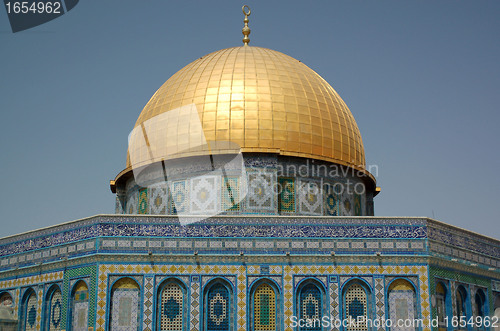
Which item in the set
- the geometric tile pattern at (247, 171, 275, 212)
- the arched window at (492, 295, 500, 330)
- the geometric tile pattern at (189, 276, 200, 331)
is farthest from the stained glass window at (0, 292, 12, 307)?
the arched window at (492, 295, 500, 330)

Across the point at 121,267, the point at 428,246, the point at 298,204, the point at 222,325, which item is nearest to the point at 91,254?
the point at 121,267

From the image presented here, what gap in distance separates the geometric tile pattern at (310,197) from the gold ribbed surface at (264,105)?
33.2 inches

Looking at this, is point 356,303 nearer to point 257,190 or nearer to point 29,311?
point 257,190

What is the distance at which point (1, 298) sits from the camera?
19375 mm

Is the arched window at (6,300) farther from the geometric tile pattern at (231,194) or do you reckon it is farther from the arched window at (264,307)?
the arched window at (264,307)

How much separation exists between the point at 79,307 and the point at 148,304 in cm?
172

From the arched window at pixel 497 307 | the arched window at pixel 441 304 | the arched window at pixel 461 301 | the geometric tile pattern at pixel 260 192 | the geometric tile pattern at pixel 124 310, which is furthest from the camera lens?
the geometric tile pattern at pixel 260 192

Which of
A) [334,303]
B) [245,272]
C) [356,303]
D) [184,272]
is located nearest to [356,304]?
[356,303]

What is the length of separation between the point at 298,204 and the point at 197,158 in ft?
10.3

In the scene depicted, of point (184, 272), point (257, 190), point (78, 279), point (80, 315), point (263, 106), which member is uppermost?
point (263, 106)

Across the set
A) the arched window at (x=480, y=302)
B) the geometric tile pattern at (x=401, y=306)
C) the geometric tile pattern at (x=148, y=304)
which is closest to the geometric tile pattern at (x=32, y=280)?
the geometric tile pattern at (x=148, y=304)

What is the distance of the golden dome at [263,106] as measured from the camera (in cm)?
2047

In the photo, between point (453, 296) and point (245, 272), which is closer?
point (245, 272)

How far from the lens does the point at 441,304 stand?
17203 mm
